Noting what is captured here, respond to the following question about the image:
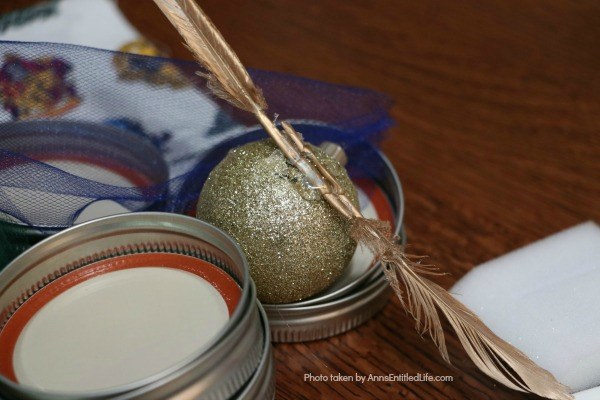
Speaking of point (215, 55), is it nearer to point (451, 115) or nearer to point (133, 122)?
point (133, 122)

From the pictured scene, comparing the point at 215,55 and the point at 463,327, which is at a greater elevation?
the point at 215,55

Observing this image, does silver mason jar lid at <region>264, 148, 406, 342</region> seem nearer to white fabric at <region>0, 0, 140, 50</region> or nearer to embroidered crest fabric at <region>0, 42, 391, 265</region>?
embroidered crest fabric at <region>0, 42, 391, 265</region>

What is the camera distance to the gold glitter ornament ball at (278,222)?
0.42 metres

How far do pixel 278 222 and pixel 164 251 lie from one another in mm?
67

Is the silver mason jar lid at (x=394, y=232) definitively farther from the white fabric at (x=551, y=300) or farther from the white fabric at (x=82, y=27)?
the white fabric at (x=82, y=27)

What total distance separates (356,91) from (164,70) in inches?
6.3

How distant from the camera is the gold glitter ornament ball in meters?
0.42

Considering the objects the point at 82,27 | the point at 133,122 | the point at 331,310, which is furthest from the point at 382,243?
the point at 82,27

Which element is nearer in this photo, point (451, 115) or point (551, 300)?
point (551, 300)

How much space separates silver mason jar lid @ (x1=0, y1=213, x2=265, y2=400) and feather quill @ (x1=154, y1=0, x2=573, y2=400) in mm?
79

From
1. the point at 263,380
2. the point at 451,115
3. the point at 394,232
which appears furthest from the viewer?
the point at 451,115

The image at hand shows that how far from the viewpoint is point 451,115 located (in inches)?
27.4

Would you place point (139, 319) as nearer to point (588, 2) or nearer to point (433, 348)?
point (433, 348)

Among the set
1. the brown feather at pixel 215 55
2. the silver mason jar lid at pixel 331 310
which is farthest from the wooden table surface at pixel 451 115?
the brown feather at pixel 215 55
